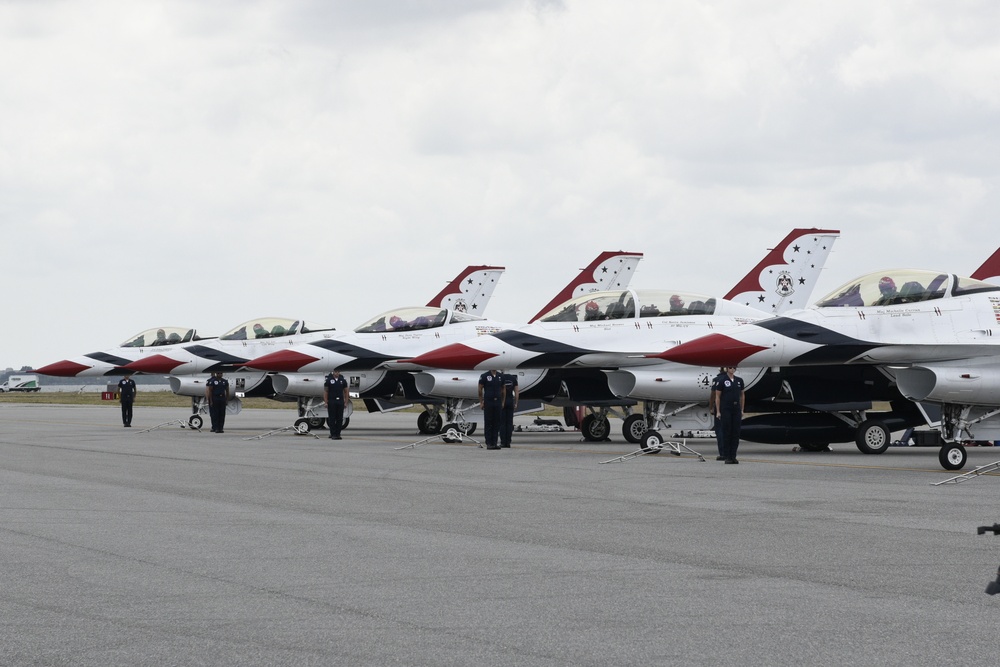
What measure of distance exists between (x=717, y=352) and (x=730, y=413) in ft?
3.26

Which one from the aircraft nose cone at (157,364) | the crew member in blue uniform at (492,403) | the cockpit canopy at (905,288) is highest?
the cockpit canopy at (905,288)

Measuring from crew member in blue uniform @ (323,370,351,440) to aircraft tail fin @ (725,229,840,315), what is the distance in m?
9.03

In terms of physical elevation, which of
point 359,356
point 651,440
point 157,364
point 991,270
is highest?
point 991,270

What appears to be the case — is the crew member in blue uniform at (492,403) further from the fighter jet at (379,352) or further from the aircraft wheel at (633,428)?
the fighter jet at (379,352)

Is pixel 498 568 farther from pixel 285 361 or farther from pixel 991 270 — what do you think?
pixel 285 361

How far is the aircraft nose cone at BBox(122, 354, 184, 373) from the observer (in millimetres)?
29734

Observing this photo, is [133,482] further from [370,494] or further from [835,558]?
[835,558]

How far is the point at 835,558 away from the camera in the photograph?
→ 8.14 metres

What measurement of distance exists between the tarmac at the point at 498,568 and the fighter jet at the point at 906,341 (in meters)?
1.87

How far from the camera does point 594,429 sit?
81.8 feet

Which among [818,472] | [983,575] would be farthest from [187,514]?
[818,472]

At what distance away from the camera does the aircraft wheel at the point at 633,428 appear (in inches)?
934

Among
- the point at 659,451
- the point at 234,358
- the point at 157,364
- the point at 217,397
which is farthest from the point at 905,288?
the point at 157,364

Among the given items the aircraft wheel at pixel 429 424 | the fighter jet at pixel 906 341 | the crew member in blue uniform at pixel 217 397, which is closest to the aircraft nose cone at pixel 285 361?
the crew member in blue uniform at pixel 217 397
